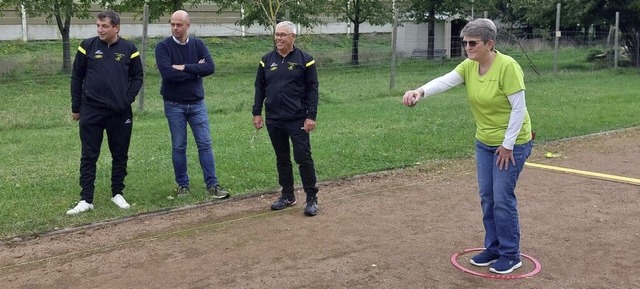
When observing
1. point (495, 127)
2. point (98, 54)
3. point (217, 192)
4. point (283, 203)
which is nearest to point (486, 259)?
point (495, 127)

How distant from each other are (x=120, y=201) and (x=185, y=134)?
37.8 inches

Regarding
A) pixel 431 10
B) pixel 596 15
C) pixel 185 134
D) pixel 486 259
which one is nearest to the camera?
pixel 486 259

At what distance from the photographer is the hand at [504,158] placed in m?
4.91

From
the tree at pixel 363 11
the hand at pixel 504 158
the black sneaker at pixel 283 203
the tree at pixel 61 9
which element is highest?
the tree at pixel 363 11

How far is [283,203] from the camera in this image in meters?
7.14

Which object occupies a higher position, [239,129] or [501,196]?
[501,196]

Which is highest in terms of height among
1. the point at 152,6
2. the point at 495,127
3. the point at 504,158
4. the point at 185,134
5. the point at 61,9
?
the point at 152,6

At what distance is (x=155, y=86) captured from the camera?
19125 mm

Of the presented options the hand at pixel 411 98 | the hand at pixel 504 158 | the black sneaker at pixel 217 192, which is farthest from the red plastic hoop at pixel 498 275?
the black sneaker at pixel 217 192

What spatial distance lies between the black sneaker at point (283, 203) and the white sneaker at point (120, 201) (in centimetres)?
145

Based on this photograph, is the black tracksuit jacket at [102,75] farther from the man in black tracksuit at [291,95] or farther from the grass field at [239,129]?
the man in black tracksuit at [291,95]

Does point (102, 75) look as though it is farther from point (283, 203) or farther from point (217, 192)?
point (283, 203)

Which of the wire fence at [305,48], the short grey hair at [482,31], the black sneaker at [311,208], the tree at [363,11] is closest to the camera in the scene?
the short grey hair at [482,31]

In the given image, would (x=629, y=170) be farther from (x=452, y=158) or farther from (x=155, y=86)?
(x=155, y=86)
